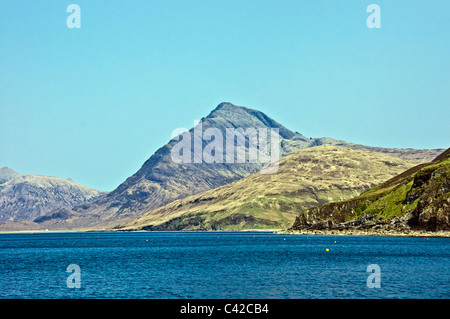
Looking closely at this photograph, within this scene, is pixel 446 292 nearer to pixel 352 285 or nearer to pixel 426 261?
pixel 352 285

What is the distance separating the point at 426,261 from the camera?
12562 cm

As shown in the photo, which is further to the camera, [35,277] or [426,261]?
[426,261]
